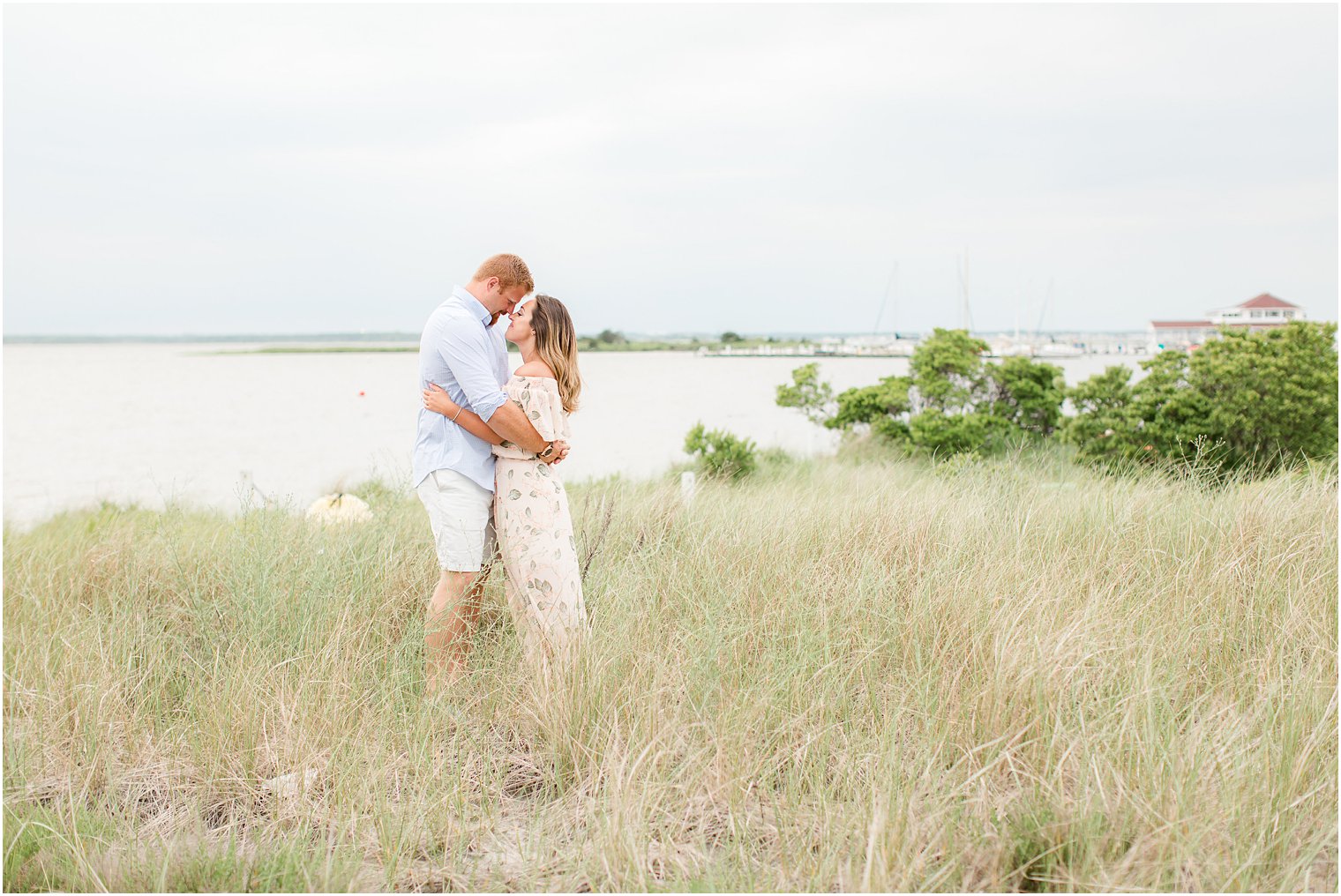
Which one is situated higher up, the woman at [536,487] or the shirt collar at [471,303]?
the shirt collar at [471,303]

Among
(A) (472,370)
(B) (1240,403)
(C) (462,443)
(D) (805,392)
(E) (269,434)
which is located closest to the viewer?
(A) (472,370)

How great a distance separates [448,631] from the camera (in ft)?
13.2

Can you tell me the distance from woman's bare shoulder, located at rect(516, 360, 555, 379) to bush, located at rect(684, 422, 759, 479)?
8094mm

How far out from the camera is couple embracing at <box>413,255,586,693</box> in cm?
405

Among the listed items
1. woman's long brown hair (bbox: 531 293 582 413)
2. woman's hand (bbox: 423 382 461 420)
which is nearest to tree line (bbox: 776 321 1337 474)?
woman's long brown hair (bbox: 531 293 582 413)

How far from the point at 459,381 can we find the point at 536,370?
1.18 ft

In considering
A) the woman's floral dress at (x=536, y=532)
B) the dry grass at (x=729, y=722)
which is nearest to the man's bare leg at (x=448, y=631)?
the dry grass at (x=729, y=722)

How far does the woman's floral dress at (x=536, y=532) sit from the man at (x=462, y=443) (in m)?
0.07

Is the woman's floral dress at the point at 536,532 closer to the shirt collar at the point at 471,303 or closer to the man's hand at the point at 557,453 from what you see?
the man's hand at the point at 557,453

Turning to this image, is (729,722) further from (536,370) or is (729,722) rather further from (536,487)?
(536,370)

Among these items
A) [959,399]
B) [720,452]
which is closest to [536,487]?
[720,452]

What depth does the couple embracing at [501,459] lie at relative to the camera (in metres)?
4.05

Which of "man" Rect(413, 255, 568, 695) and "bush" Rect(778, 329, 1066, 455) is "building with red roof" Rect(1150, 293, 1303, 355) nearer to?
"bush" Rect(778, 329, 1066, 455)

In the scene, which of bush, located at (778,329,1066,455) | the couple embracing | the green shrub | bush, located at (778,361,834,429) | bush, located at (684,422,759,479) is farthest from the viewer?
bush, located at (778,361,834,429)
